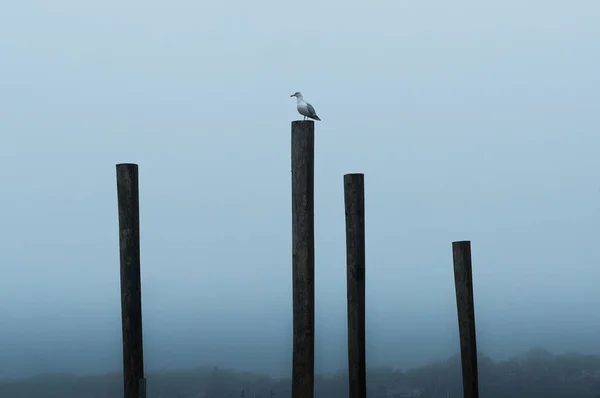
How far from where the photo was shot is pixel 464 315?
11461 millimetres

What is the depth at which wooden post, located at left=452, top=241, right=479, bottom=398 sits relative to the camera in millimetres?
11453

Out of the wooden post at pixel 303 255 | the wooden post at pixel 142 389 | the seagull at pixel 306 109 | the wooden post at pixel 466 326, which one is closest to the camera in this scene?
the wooden post at pixel 303 255

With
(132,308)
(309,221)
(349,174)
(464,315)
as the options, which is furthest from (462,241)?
(132,308)

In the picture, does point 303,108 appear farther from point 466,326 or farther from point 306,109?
point 466,326

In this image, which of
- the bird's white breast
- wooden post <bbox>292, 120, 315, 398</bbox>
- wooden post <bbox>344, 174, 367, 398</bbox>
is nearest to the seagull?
the bird's white breast

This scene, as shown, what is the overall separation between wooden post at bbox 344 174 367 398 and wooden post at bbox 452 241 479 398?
1.09 metres

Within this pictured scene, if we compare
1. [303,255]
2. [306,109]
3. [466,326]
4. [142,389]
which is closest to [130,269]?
[142,389]

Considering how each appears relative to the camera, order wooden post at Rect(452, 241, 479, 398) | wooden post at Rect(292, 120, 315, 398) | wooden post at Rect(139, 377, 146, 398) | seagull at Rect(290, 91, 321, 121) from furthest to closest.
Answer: wooden post at Rect(452, 241, 479, 398) < seagull at Rect(290, 91, 321, 121) < wooden post at Rect(139, 377, 146, 398) < wooden post at Rect(292, 120, 315, 398)

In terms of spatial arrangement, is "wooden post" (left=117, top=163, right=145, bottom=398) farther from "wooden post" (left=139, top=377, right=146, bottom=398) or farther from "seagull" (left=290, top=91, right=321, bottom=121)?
"seagull" (left=290, top=91, right=321, bottom=121)

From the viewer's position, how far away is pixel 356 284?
11.2 meters

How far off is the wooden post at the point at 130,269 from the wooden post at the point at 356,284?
8.33 feet

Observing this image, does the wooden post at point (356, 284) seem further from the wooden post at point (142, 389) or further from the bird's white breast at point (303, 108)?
the wooden post at point (142, 389)

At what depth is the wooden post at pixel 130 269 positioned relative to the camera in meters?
9.36

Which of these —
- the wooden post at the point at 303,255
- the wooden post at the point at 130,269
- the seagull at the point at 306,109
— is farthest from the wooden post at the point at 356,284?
the wooden post at the point at 130,269
